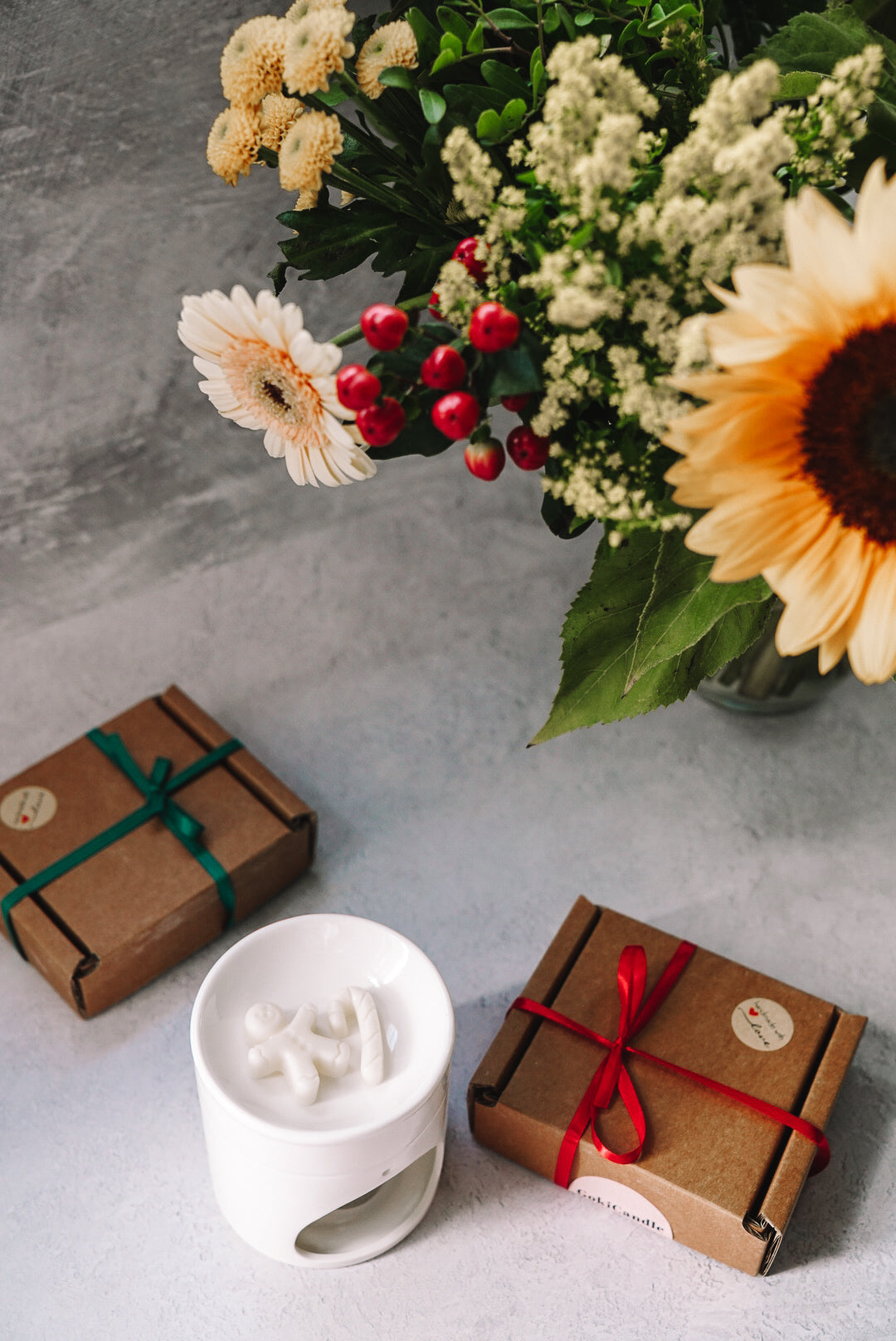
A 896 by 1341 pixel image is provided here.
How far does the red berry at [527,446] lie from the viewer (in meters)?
0.45

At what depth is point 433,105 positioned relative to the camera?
0.47m

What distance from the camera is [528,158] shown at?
401 millimetres

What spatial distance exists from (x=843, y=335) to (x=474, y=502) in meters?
0.70

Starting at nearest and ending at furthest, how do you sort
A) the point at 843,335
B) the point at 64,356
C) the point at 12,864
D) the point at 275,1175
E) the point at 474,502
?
the point at 843,335 → the point at 275,1175 → the point at 12,864 → the point at 64,356 → the point at 474,502

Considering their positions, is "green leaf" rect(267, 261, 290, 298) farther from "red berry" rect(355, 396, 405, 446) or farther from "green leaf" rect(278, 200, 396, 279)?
"red berry" rect(355, 396, 405, 446)

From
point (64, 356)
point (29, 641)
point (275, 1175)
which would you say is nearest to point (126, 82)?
point (64, 356)

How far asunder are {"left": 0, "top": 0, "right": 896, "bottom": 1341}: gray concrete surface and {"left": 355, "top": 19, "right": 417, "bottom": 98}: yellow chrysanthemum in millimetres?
365

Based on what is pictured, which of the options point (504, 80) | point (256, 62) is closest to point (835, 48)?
point (504, 80)

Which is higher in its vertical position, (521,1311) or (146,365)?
(146,365)

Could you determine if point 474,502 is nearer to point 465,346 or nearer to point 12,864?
point 12,864

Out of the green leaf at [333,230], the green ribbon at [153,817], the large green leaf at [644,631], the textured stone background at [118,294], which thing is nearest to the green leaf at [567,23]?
the green leaf at [333,230]

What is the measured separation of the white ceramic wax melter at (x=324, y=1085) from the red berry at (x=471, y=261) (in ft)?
1.16

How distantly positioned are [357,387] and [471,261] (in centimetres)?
8

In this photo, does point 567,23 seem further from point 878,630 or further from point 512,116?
point 878,630
